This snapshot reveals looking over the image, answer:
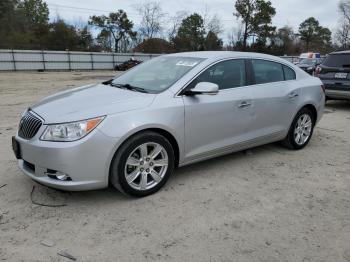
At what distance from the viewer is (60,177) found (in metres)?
3.35

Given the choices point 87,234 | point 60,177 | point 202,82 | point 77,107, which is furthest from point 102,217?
point 202,82

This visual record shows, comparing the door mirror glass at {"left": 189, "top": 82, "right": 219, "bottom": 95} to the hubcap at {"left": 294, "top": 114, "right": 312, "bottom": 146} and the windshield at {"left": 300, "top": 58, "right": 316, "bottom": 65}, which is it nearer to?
the hubcap at {"left": 294, "top": 114, "right": 312, "bottom": 146}

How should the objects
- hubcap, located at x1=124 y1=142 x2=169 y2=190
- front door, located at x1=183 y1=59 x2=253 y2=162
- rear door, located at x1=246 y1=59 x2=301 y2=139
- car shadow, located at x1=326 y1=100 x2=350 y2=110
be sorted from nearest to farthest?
hubcap, located at x1=124 y1=142 x2=169 y2=190, front door, located at x1=183 y1=59 x2=253 y2=162, rear door, located at x1=246 y1=59 x2=301 y2=139, car shadow, located at x1=326 y1=100 x2=350 y2=110

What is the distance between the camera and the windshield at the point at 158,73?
4.14 meters

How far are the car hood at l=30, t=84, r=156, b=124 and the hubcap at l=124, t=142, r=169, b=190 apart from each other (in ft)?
1.55

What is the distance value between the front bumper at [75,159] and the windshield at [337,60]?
26.0ft

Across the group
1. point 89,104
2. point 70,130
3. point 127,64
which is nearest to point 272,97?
point 89,104

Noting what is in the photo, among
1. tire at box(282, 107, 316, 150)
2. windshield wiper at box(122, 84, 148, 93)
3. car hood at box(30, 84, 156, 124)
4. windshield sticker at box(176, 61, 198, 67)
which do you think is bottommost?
tire at box(282, 107, 316, 150)

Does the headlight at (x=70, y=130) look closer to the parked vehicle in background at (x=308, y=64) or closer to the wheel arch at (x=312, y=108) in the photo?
the wheel arch at (x=312, y=108)

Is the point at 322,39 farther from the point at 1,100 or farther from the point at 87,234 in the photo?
the point at 87,234

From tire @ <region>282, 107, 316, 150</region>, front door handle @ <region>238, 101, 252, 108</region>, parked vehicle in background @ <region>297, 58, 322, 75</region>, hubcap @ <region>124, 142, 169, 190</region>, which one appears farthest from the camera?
parked vehicle in background @ <region>297, 58, 322, 75</region>

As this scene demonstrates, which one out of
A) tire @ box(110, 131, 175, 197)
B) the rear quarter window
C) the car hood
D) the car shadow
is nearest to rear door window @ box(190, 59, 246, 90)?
the car hood

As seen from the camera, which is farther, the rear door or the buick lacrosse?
the rear door

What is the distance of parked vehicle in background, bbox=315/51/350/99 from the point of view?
8.95 m
